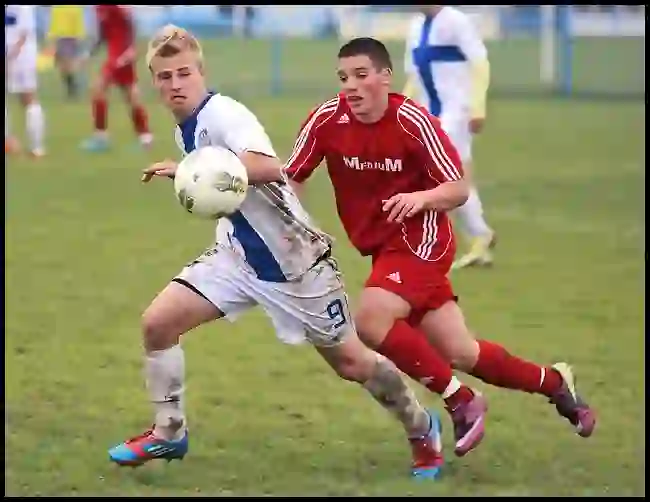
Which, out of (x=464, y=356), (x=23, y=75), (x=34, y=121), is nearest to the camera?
(x=464, y=356)

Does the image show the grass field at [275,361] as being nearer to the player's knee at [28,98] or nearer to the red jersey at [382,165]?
the red jersey at [382,165]

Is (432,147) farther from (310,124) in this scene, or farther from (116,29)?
(116,29)

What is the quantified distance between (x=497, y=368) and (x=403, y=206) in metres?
0.93

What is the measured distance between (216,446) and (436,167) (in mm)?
1404

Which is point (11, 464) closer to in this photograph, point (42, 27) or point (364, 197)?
point (364, 197)

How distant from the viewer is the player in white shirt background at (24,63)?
53.3ft

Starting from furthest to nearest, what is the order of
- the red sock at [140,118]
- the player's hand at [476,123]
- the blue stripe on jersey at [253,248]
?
the red sock at [140,118]
the player's hand at [476,123]
the blue stripe on jersey at [253,248]

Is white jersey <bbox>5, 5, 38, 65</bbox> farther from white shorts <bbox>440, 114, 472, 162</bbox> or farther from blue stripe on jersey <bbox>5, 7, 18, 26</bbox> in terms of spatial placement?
white shorts <bbox>440, 114, 472, 162</bbox>

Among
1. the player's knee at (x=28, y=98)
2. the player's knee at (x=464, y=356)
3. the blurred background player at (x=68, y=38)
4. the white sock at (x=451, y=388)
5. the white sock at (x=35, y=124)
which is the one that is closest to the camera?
the white sock at (x=451, y=388)

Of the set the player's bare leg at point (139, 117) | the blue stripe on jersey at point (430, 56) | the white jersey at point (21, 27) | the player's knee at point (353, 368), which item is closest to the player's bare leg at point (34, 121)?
the white jersey at point (21, 27)

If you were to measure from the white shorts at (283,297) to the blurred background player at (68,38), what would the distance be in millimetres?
19160

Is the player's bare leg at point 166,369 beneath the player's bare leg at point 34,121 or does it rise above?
above

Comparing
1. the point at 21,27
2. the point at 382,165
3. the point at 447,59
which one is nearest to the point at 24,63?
the point at 21,27

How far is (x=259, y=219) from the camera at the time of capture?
5.21 m
